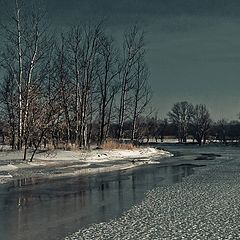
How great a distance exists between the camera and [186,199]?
16.1 metres

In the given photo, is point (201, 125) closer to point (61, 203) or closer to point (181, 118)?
point (181, 118)

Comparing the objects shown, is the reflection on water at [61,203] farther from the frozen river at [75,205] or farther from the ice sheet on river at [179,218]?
the ice sheet on river at [179,218]

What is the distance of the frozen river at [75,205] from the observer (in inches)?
424

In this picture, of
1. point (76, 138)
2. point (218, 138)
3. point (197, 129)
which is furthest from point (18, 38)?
point (218, 138)

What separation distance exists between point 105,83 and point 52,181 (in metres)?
36.0

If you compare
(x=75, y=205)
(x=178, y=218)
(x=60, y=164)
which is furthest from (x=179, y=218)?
(x=60, y=164)

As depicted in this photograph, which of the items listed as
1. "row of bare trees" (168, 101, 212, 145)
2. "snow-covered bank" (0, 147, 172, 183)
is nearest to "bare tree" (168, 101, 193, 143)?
"row of bare trees" (168, 101, 212, 145)

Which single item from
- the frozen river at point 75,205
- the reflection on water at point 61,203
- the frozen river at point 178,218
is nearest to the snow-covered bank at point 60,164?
the reflection on water at point 61,203

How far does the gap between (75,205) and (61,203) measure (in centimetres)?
62

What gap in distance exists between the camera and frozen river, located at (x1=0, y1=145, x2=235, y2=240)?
10766 millimetres

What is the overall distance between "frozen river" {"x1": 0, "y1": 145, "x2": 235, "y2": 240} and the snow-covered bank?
9.99 ft

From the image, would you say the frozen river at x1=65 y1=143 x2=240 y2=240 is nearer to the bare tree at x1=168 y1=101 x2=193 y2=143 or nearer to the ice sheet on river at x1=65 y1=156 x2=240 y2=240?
the ice sheet on river at x1=65 y1=156 x2=240 y2=240

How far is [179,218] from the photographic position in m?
12.3

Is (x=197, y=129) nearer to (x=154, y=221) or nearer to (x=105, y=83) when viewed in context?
(x=105, y=83)
